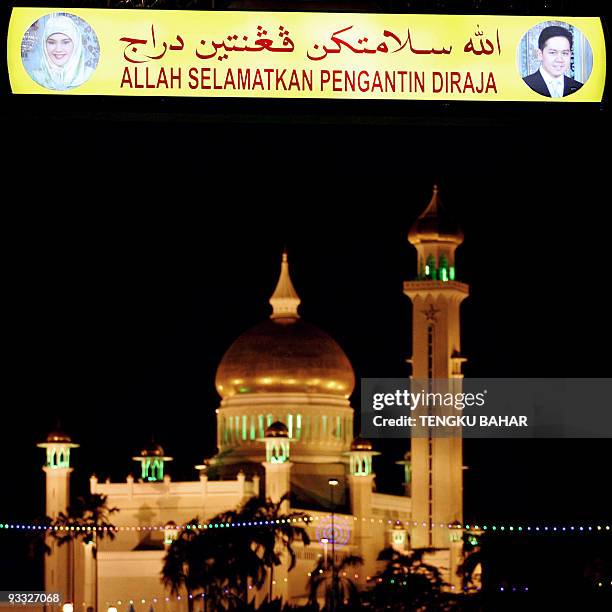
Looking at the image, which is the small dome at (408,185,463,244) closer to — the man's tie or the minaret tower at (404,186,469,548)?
the minaret tower at (404,186,469,548)

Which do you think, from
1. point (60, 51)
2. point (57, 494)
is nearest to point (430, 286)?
point (57, 494)

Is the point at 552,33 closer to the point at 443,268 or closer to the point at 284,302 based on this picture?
the point at 443,268

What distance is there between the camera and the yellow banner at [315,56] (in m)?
8.50

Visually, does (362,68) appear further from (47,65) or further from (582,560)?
(582,560)

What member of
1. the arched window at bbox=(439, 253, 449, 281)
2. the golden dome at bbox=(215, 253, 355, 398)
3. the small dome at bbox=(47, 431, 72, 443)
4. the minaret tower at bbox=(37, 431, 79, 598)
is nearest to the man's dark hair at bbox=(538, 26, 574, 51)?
the minaret tower at bbox=(37, 431, 79, 598)

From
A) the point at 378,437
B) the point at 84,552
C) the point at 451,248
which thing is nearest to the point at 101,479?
the point at 84,552

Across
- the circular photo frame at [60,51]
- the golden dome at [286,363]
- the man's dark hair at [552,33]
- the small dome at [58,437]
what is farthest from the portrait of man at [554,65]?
the golden dome at [286,363]

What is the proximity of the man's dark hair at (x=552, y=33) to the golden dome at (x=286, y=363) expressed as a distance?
49.6m

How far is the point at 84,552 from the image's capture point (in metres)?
52.4

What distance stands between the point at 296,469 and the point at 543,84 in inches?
1987

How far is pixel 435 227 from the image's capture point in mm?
53688

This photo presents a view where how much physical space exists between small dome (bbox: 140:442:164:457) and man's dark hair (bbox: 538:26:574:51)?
47814 mm

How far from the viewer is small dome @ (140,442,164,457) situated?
5572cm

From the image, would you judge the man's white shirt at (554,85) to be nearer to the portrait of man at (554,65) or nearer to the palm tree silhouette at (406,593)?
the portrait of man at (554,65)
